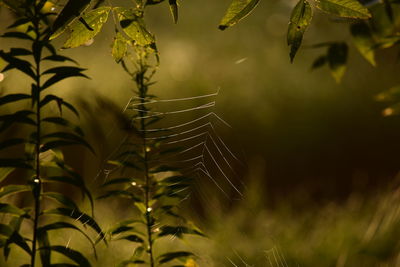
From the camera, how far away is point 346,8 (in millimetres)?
610

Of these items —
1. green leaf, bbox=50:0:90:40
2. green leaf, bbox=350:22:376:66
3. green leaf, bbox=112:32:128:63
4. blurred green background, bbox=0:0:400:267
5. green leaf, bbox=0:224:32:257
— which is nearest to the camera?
green leaf, bbox=50:0:90:40

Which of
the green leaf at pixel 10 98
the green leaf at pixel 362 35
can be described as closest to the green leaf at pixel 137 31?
the green leaf at pixel 10 98

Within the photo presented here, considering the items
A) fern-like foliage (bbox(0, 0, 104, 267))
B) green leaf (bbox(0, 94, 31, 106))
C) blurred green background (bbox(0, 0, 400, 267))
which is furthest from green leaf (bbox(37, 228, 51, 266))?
blurred green background (bbox(0, 0, 400, 267))

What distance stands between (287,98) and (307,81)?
213 mm

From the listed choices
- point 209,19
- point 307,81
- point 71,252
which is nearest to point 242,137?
point 307,81

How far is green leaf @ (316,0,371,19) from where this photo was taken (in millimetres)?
608

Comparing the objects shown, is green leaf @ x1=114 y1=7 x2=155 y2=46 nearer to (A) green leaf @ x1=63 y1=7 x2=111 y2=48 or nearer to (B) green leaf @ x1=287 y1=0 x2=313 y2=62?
(A) green leaf @ x1=63 y1=7 x2=111 y2=48

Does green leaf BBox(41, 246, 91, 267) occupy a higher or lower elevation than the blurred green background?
lower

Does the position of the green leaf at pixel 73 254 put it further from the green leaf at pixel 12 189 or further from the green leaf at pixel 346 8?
the green leaf at pixel 346 8

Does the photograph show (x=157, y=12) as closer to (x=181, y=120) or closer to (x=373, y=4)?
(x=181, y=120)

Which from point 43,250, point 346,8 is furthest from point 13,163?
point 346,8

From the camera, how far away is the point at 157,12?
3.26 metres

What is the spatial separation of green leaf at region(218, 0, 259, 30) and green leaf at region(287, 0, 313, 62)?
6 cm

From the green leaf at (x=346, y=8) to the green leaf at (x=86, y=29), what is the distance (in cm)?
31
